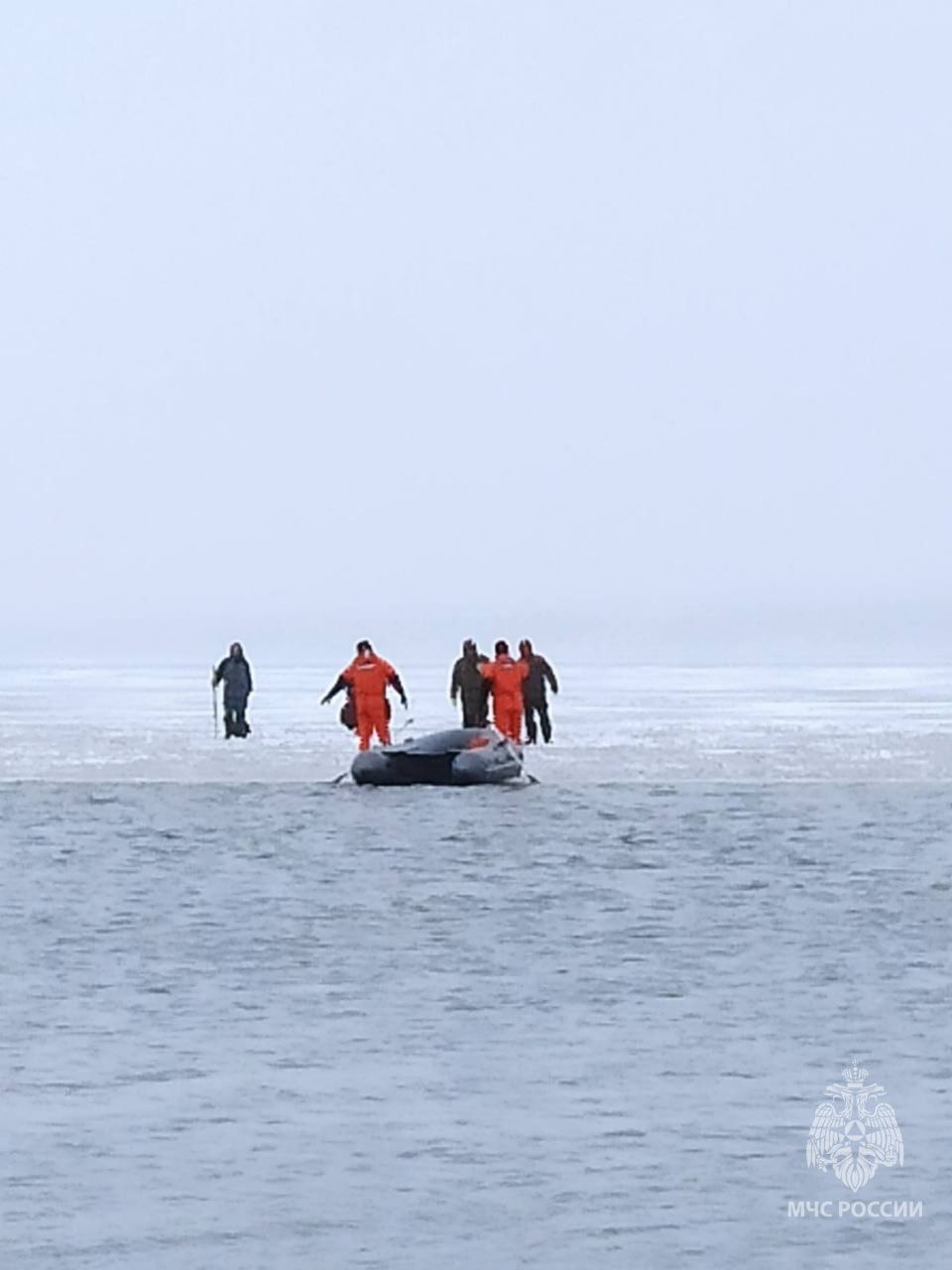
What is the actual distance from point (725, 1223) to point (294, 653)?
9446 cm

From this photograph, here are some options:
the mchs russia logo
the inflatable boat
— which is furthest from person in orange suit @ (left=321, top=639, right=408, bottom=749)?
the mchs russia logo

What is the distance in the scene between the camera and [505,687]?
100 ft

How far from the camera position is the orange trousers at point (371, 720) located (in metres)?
29.5

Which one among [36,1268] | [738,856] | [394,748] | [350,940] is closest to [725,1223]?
[36,1268]

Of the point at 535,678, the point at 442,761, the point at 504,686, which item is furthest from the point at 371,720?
the point at 535,678

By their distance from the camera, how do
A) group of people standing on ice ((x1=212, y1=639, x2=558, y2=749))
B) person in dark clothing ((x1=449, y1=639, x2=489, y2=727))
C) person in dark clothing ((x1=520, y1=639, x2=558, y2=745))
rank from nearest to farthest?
group of people standing on ice ((x1=212, y1=639, x2=558, y2=749)), person in dark clothing ((x1=449, y1=639, x2=489, y2=727)), person in dark clothing ((x1=520, y1=639, x2=558, y2=745))

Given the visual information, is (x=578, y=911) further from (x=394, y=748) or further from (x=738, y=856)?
(x=394, y=748)

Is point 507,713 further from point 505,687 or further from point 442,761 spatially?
point 442,761

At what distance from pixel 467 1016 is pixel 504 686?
16074 millimetres

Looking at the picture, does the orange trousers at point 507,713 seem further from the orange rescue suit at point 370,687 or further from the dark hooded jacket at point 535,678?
the orange rescue suit at point 370,687

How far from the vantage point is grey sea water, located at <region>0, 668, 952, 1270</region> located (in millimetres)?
10219

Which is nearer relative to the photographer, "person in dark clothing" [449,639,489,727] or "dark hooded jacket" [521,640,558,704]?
"person in dark clothing" [449,639,489,727]

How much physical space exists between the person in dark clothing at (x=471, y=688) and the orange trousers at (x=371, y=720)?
120cm

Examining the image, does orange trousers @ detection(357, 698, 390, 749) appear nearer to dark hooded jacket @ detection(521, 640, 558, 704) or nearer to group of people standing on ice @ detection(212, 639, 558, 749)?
group of people standing on ice @ detection(212, 639, 558, 749)
